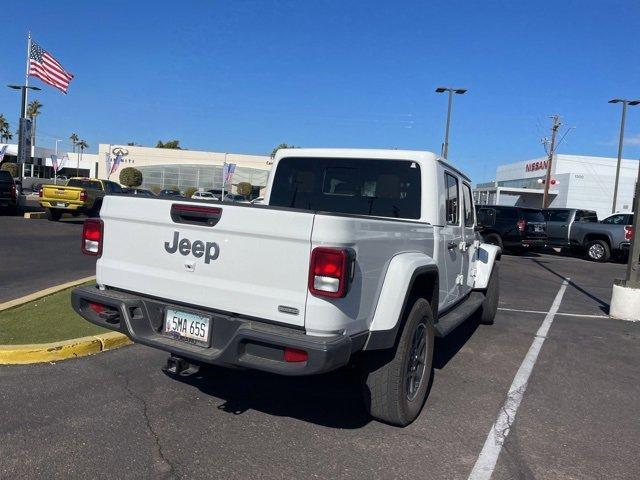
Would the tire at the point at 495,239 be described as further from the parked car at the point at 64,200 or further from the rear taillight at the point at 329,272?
the rear taillight at the point at 329,272

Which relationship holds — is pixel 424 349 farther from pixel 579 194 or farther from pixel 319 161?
pixel 579 194

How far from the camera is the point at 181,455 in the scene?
10.9 ft

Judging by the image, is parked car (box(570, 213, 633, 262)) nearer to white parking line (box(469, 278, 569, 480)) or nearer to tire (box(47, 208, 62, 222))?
white parking line (box(469, 278, 569, 480))

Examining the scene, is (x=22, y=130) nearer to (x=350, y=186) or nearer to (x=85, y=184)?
(x=85, y=184)

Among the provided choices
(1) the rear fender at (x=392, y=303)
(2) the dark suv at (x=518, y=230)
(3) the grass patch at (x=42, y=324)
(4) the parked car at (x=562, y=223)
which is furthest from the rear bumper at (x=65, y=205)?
(1) the rear fender at (x=392, y=303)

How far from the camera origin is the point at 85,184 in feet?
70.9

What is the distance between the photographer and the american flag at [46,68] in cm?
2441

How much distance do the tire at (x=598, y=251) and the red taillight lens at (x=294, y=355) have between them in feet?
61.2

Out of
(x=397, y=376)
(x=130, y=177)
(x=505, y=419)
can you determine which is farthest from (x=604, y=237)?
(x=130, y=177)

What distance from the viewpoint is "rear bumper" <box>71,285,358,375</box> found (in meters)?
2.99

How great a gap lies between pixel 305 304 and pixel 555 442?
218 centimetres

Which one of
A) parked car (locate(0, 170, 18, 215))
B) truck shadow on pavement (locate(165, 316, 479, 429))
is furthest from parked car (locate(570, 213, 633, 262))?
parked car (locate(0, 170, 18, 215))

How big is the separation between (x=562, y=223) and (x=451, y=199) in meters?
17.3

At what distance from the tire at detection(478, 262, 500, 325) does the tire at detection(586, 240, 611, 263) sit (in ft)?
44.6
